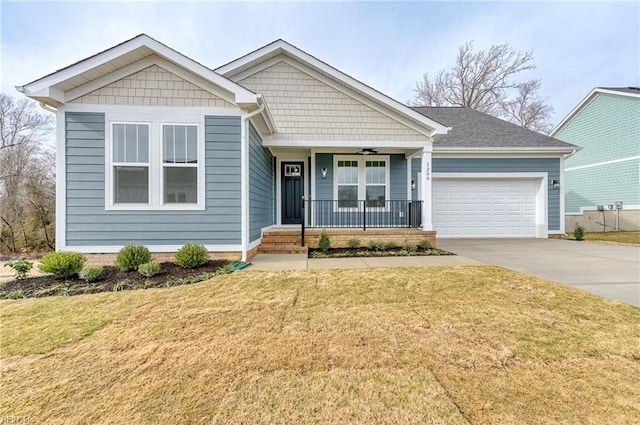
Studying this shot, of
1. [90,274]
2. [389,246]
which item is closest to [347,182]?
[389,246]

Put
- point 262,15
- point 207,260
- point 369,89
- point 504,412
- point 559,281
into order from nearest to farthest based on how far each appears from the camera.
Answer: point 504,412 → point 559,281 → point 207,260 → point 369,89 → point 262,15

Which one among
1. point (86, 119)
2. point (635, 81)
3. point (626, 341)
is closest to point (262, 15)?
A: point (86, 119)

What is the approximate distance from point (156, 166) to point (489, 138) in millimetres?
10956

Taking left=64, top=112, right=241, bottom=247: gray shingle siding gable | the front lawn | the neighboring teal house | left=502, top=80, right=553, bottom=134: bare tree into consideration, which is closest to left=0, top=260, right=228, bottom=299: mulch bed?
the front lawn

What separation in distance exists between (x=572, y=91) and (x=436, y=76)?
46.5 feet

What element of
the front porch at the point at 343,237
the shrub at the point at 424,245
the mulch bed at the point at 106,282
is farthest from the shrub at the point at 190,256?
the shrub at the point at 424,245

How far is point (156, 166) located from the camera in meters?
5.64

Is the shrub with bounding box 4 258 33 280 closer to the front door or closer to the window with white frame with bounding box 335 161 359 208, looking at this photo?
the front door

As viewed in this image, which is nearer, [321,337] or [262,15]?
[321,337]

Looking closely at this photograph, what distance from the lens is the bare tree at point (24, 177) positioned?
1129 centimetres

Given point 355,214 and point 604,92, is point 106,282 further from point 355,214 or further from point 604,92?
point 604,92

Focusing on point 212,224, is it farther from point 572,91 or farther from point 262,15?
point 572,91

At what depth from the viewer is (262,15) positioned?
34.0ft

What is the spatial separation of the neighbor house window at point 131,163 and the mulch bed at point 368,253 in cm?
402
